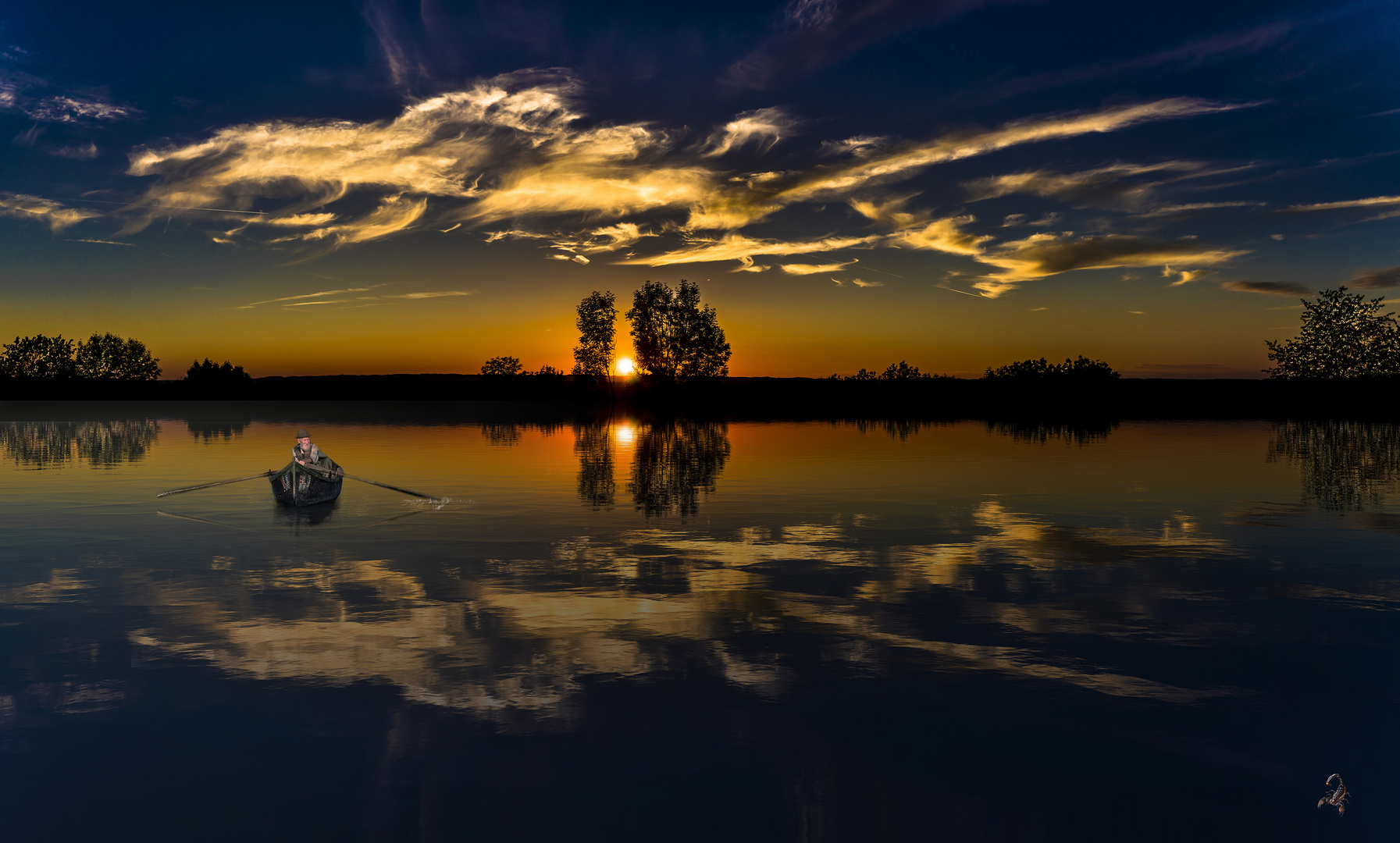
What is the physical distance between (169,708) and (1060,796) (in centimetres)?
1070

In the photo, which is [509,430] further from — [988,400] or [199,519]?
[988,400]

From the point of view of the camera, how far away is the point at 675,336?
193m

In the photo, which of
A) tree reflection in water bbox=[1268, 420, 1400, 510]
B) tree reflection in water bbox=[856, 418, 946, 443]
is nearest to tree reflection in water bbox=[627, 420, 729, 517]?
tree reflection in water bbox=[856, 418, 946, 443]

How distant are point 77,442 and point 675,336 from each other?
131 metres

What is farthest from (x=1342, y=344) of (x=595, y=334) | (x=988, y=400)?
(x=595, y=334)

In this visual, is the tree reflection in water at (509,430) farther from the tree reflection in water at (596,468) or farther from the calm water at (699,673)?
the calm water at (699,673)

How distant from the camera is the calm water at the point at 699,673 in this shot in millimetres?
9727

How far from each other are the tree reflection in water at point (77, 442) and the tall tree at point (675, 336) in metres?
100

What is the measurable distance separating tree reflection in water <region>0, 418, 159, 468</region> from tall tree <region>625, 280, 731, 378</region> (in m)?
100

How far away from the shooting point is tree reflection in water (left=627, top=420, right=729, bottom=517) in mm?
34625

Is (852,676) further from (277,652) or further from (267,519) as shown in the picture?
(267,519)

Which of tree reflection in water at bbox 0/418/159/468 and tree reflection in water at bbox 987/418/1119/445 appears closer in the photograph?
tree reflection in water at bbox 0/418/159/468

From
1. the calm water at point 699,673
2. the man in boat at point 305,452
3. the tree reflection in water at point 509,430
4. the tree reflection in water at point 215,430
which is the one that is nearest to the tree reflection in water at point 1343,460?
the calm water at point 699,673

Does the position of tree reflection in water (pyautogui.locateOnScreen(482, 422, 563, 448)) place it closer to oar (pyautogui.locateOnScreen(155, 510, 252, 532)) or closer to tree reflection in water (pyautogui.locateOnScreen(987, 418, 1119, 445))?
oar (pyautogui.locateOnScreen(155, 510, 252, 532))
